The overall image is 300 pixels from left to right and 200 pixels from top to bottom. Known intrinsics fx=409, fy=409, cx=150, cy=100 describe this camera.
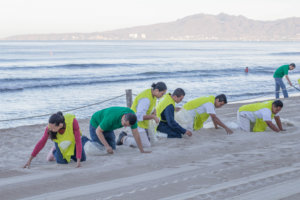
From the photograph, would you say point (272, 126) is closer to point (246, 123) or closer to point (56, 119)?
point (246, 123)

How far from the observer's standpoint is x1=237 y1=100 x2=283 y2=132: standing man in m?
7.61

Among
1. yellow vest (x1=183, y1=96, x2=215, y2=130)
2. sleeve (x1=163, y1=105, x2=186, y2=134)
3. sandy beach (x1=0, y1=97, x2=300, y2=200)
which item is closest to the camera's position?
sandy beach (x1=0, y1=97, x2=300, y2=200)

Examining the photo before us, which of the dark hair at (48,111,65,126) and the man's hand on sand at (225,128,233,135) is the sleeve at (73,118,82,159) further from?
the man's hand on sand at (225,128,233,135)

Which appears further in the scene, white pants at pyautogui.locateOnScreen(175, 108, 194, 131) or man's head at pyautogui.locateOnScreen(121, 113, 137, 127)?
white pants at pyautogui.locateOnScreen(175, 108, 194, 131)

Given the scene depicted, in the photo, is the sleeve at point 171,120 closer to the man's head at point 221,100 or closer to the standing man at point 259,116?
the man's head at point 221,100

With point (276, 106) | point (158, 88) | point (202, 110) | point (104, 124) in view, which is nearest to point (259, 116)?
point (276, 106)

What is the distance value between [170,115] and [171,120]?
96 millimetres

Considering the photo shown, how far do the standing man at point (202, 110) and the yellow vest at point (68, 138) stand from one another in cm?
296

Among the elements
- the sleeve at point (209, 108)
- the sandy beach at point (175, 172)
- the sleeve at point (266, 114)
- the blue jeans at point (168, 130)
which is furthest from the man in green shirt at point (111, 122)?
the sleeve at point (266, 114)

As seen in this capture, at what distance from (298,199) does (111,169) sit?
2386 millimetres

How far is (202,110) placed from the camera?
7.90 m

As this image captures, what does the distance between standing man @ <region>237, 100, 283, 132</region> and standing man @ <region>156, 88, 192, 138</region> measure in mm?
1350

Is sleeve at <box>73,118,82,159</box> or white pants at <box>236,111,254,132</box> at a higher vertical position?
sleeve at <box>73,118,82,159</box>

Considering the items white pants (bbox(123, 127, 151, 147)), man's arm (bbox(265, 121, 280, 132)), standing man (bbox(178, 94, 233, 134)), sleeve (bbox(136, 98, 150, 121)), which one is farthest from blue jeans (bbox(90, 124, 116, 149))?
man's arm (bbox(265, 121, 280, 132))
